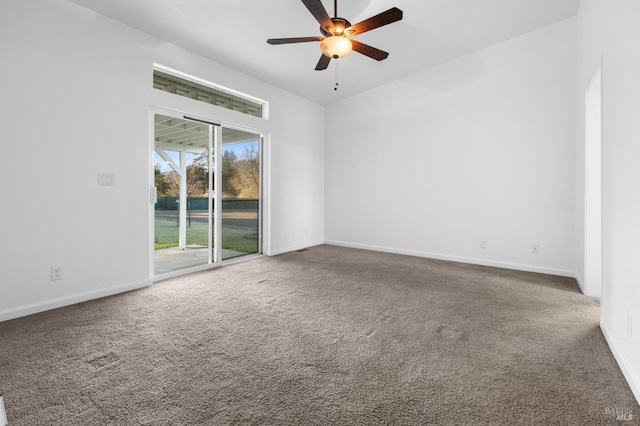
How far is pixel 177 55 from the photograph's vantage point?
3.77m

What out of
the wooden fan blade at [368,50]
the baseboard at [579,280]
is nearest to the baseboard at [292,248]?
the wooden fan blade at [368,50]

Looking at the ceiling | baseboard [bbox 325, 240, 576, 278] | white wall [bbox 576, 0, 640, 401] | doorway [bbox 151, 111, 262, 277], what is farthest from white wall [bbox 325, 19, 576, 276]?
doorway [bbox 151, 111, 262, 277]

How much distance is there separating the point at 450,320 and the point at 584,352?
85 cm

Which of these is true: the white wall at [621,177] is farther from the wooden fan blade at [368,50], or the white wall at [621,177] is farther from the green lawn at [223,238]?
the green lawn at [223,238]

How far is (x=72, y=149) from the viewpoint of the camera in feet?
9.45

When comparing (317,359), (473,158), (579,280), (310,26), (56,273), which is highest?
(310,26)

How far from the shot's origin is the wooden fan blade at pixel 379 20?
2.33 metres

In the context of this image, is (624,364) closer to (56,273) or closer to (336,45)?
(336,45)

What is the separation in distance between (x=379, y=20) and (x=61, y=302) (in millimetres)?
3987

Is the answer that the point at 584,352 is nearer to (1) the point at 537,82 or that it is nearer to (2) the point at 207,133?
(1) the point at 537,82

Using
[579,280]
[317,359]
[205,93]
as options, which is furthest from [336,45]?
[579,280]

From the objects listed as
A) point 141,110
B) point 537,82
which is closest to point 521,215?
point 537,82

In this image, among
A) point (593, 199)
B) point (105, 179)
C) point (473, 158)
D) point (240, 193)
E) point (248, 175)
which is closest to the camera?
point (593, 199)

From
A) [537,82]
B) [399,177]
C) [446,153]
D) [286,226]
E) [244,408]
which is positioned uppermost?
[537,82]
